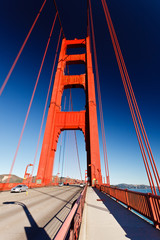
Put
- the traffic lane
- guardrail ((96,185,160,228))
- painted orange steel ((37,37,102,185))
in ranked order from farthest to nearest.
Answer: painted orange steel ((37,37,102,185)) < the traffic lane < guardrail ((96,185,160,228))

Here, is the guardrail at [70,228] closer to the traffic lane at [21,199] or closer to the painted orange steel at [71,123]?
the traffic lane at [21,199]

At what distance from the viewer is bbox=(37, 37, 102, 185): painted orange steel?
22859 millimetres

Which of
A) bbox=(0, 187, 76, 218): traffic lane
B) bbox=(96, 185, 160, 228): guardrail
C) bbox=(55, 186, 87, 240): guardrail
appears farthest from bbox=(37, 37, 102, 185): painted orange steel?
bbox=(55, 186, 87, 240): guardrail

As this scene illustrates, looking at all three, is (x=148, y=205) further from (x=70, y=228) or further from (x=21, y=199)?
(x=21, y=199)

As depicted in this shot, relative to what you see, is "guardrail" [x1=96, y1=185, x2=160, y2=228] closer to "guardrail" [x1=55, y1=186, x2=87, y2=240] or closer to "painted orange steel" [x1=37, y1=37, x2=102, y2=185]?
"guardrail" [x1=55, y1=186, x2=87, y2=240]

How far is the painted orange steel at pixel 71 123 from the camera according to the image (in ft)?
75.0

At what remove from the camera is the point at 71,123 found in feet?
93.7

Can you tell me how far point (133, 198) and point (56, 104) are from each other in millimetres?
26536

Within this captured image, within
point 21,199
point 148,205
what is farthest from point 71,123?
point 148,205

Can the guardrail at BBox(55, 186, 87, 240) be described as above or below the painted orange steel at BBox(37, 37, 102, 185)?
below

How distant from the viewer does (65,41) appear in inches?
1646

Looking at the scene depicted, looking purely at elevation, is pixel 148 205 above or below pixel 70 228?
above

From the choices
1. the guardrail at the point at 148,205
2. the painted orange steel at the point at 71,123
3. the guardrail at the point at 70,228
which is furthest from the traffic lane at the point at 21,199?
the painted orange steel at the point at 71,123

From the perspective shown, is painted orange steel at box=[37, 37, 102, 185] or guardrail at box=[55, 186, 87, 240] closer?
guardrail at box=[55, 186, 87, 240]
